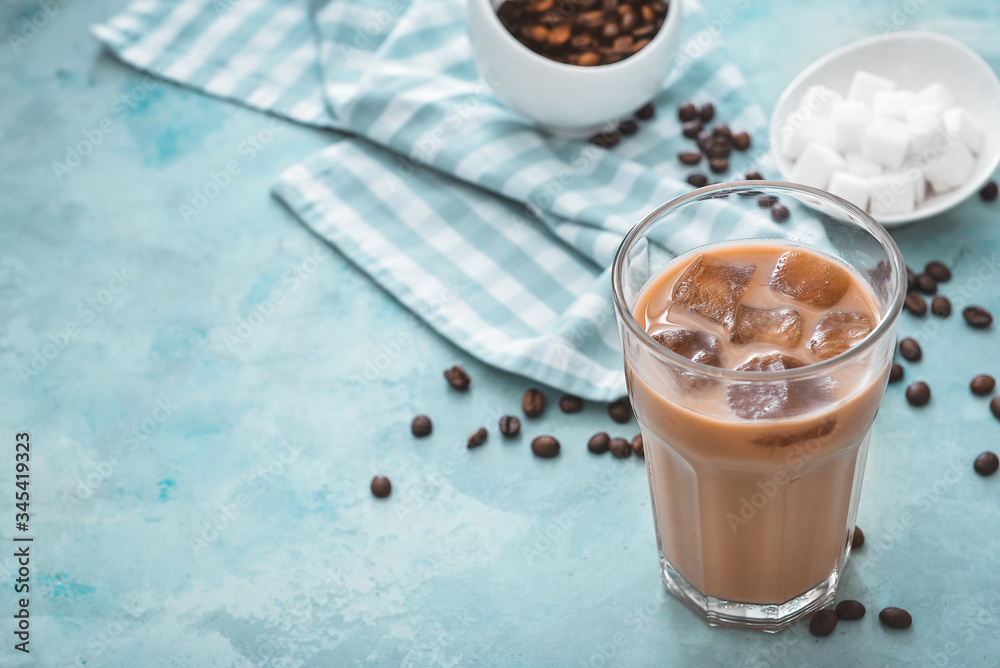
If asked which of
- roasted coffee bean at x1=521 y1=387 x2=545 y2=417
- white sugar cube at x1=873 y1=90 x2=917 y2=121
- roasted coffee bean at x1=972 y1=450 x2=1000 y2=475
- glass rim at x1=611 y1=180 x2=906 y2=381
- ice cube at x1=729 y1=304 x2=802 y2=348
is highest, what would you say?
glass rim at x1=611 y1=180 x2=906 y2=381

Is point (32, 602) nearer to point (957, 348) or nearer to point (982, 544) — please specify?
point (982, 544)

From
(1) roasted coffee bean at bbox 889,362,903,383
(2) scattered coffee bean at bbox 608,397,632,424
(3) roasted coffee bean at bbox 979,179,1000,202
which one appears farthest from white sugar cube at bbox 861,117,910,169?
(2) scattered coffee bean at bbox 608,397,632,424

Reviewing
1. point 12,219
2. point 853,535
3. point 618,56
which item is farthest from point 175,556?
point 618,56

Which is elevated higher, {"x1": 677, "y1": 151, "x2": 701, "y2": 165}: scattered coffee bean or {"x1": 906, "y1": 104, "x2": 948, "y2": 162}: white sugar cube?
{"x1": 906, "y1": 104, "x2": 948, "y2": 162}: white sugar cube

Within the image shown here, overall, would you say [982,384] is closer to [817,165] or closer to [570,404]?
[817,165]

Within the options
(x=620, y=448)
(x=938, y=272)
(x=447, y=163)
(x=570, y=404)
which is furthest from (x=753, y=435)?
(x=447, y=163)

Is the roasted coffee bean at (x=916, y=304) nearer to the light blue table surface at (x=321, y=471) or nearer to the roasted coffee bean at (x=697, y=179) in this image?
the light blue table surface at (x=321, y=471)

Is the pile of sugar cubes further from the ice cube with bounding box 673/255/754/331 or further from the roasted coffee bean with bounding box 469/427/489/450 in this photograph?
the roasted coffee bean with bounding box 469/427/489/450
